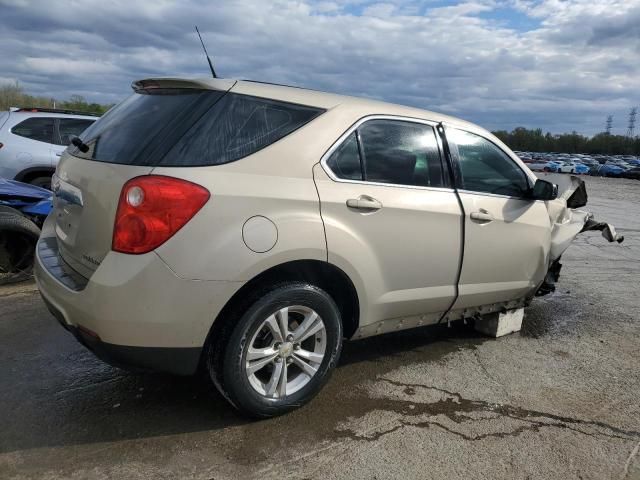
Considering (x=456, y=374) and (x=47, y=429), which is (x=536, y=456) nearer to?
(x=456, y=374)

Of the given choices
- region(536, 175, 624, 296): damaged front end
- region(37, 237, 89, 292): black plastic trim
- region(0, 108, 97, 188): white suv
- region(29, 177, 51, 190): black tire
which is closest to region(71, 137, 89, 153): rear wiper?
region(37, 237, 89, 292): black plastic trim

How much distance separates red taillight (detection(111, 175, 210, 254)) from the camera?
8.49ft

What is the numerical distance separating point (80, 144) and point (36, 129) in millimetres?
5999

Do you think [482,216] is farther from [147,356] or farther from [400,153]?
[147,356]

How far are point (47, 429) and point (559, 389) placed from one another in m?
3.15

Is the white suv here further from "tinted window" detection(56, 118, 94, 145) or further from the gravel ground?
the gravel ground

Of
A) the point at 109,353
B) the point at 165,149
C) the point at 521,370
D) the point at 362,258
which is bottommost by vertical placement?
the point at 521,370

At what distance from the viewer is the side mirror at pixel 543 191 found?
420cm

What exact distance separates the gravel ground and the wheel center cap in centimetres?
40

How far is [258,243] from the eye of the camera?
277 cm

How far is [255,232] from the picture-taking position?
9.07 ft

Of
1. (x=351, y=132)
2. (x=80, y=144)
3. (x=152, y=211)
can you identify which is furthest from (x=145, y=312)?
(x=351, y=132)

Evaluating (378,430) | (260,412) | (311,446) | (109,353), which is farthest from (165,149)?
(378,430)

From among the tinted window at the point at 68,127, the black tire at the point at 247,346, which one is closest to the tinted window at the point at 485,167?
the black tire at the point at 247,346
